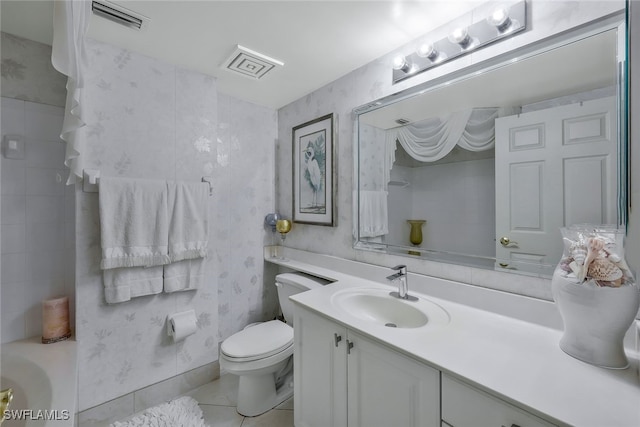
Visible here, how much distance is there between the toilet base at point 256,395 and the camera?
161 cm

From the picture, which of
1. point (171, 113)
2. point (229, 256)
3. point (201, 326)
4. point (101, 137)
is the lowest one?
point (201, 326)

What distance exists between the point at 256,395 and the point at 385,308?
38.1 inches

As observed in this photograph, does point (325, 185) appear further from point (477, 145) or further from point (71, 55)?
point (71, 55)

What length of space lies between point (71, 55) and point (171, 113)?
92 cm

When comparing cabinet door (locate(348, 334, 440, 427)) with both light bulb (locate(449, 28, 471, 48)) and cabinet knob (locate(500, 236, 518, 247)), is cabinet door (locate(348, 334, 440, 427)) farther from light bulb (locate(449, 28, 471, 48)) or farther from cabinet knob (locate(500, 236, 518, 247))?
light bulb (locate(449, 28, 471, 48))

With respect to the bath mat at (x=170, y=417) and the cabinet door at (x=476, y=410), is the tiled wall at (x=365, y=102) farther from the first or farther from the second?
the bath mat at (x=170, y=417)

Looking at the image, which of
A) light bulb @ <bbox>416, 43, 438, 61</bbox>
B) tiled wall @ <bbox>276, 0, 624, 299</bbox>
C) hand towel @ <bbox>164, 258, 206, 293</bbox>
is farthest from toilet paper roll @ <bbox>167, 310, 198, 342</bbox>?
light bulb @ <bbox>416, 43, 438, 61</bbox>

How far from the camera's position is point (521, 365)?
784mm

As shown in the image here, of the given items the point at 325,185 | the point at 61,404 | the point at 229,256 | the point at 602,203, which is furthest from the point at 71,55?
the point at 602,203

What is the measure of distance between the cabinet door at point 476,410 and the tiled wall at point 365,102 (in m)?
0.58

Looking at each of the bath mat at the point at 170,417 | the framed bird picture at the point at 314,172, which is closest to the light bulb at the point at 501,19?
the framed bird picture at the point at 314,172

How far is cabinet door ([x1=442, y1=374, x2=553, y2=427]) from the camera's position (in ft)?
2.20

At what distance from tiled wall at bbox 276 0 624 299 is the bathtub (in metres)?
1.52

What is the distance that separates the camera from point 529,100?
1.10 m
